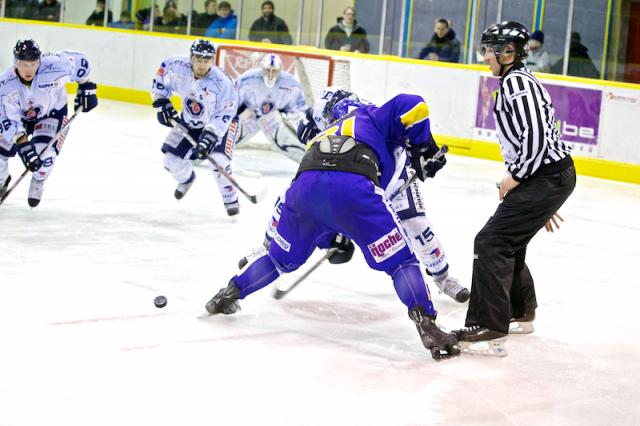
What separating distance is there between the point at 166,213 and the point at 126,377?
3259 millimetres

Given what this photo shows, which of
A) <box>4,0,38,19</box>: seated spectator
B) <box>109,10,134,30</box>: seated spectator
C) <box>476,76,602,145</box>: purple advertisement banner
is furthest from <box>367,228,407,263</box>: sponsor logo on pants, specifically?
<box>4,0,38,19</box>: seated spectator

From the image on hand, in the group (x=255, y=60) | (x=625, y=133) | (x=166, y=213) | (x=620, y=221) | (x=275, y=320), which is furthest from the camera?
(x=255, y=60)

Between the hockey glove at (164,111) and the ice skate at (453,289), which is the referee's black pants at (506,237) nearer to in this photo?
the ice skate at (453,289)

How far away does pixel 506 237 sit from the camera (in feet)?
12.0

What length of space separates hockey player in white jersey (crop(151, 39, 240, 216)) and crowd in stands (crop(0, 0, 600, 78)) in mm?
2852

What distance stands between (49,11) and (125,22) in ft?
5.09

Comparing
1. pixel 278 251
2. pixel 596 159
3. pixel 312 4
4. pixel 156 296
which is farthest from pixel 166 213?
pixel 312 4

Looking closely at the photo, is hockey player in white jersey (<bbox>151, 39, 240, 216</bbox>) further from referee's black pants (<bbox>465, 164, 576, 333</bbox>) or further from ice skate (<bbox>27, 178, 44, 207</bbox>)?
referee's black pants (<bbox>465, 164, 576, 333</bbox>)

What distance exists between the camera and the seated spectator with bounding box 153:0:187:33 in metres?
13.1

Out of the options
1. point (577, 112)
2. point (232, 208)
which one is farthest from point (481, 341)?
point (577, 112)

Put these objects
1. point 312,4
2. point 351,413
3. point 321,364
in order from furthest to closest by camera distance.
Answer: point 312,4 < point 321,364 < point 351,413

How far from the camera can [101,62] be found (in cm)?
1399

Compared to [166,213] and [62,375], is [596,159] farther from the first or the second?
[62,375]

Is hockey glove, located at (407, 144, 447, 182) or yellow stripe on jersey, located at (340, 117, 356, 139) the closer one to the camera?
yellow stripe on jersey, located at (340, 117, 356, 139)
